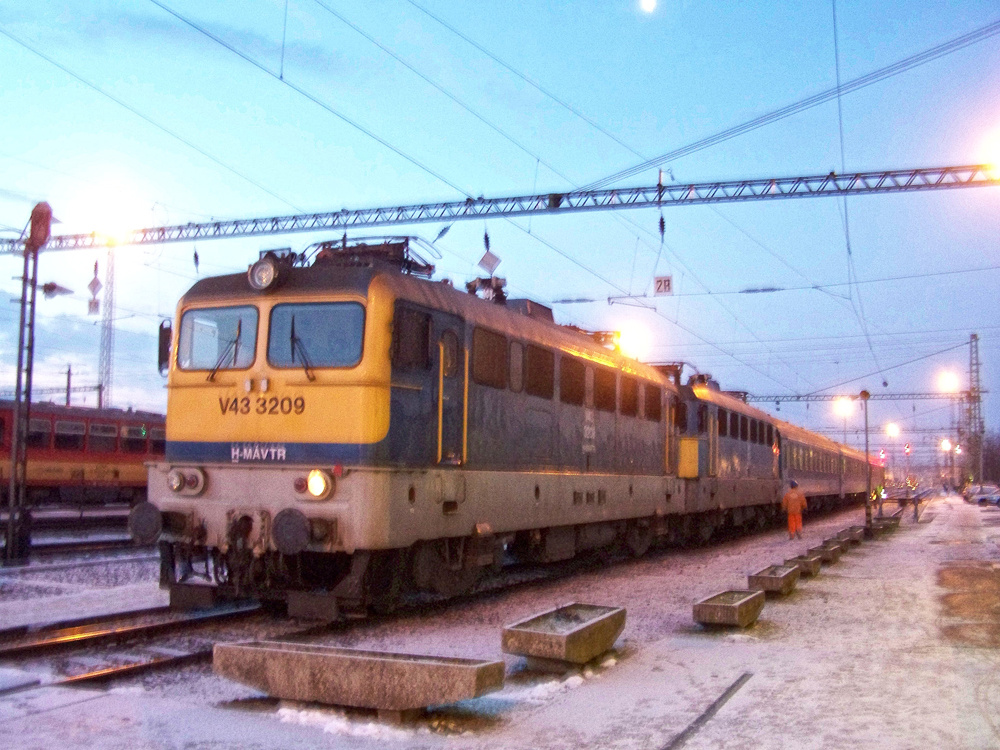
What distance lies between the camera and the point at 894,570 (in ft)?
52.1

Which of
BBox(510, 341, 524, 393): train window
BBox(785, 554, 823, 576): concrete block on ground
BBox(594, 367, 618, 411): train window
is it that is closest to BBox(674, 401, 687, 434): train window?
BBox(594, 367, 618, 411): train window

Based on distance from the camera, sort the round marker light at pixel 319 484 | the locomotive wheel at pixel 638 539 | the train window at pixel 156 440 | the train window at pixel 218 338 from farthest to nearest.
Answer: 1. the train window at pixel 156 440
2. the locomotive wheel at pixel 638 539
3. the train window at pixel 218 338
4. the round marker light at pixel 319 484

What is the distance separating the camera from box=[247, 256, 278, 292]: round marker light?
387 inches

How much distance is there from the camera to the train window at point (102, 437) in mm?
28547

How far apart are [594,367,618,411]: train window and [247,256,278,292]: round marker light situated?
6.17 m

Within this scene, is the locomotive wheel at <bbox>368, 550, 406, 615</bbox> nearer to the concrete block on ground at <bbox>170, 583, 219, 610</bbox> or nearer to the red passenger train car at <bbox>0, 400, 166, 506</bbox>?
the concrete block on ground at <bbox>170, 583, 219, 610</bbox>

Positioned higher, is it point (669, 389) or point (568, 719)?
point (669, 389)

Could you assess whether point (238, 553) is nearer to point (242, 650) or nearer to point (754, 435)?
point (242, 650)

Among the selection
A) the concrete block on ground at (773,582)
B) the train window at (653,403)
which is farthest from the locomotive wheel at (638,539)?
the concrete block on ground at (773,582)

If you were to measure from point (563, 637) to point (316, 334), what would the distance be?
3.96 metres

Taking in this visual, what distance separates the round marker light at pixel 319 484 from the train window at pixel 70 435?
2104 cm

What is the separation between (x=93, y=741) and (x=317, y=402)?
4.20 metres

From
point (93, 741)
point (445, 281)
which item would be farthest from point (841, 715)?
point (445, 281)

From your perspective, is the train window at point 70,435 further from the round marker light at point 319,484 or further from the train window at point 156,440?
the round marker light at point 319,484
